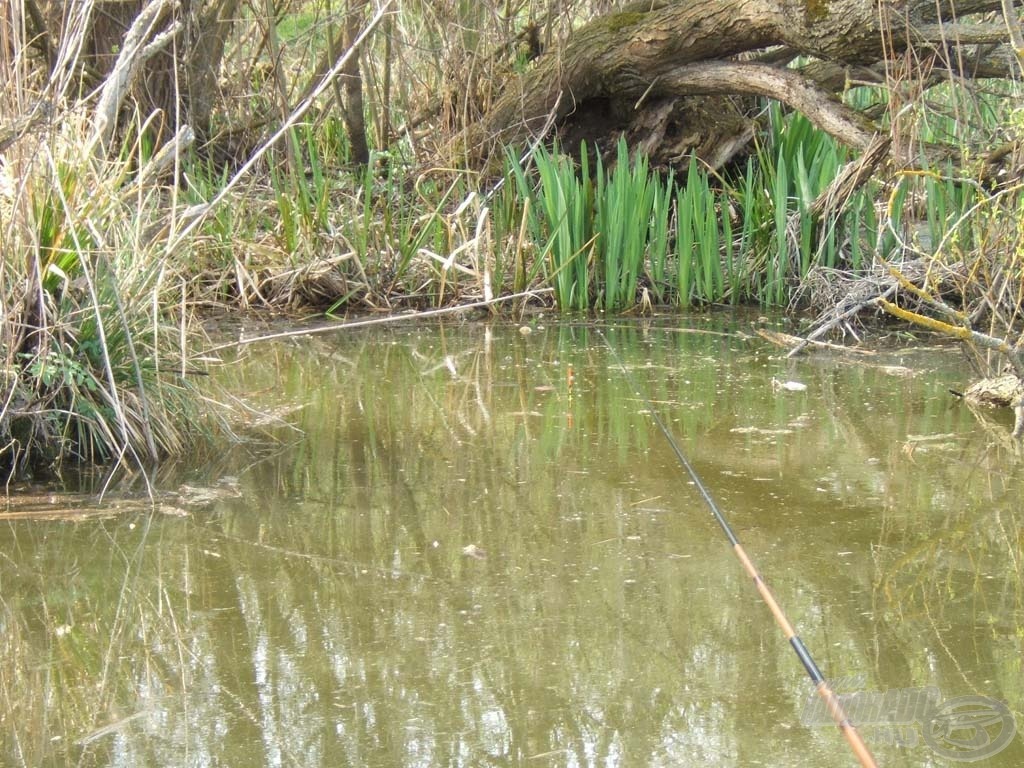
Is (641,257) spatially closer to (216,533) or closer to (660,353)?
(660,353)

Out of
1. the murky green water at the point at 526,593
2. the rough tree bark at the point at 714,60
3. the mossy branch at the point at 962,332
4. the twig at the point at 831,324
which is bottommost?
the murky green water at the point at 526,593

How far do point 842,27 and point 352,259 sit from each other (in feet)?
8.51

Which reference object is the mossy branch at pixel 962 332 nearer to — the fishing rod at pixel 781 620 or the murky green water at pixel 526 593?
the murky green water at pixel 526 593

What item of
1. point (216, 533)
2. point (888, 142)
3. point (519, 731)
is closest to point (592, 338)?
point (888, 142)

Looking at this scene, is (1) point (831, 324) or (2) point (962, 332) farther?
(1) point (831, 324)

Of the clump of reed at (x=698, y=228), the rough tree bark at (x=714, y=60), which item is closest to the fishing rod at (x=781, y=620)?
the clump of reed at (x=698, y=228)

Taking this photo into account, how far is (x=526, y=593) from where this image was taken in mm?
2541

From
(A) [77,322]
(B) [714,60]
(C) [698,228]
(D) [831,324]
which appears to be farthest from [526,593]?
(B) [714,60]

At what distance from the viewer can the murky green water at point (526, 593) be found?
78.5 inches

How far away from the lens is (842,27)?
5352 millimetres

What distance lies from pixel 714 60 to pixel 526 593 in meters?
4.34

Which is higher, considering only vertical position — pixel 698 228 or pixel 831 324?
pixel 698 228

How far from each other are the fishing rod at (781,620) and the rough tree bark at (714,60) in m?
1.85

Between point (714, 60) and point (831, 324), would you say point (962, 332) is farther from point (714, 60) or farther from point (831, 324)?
point (714, 60)
